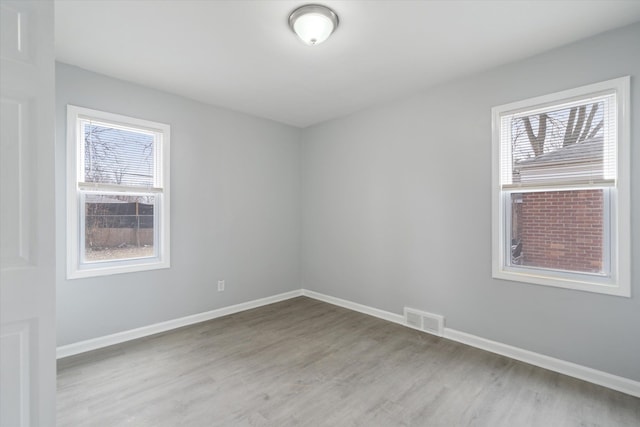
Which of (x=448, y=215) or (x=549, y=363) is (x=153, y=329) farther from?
(x=549, y=363)

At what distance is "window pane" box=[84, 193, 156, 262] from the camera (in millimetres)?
2861

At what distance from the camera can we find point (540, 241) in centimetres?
259

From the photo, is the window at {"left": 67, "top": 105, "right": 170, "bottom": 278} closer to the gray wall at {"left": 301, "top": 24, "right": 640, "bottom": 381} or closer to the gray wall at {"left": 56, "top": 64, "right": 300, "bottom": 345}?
the gray wall at {"left": 56, "top": 64, "right": 300, "bottom": 345}

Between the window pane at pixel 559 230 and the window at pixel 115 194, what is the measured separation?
3.62 meters

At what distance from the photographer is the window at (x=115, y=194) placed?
2.72 m

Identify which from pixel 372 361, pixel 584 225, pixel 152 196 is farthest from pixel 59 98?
pixel 584 225

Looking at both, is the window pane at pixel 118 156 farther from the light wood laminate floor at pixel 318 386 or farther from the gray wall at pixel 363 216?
the light wood laminate floor at pixel 318 386

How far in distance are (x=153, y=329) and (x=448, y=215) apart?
11.2 ft

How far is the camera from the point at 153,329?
3.18 metres

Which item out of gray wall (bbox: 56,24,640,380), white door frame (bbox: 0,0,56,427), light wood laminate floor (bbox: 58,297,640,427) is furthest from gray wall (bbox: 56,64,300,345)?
white door frame (bbox: 0,0,56,427)

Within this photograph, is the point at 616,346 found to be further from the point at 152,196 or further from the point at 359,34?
the point at 152,196

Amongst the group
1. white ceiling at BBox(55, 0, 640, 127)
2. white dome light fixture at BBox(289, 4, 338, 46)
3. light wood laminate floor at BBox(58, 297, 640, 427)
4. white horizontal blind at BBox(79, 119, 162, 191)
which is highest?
white ceiling at BBox(55, 0, 640, 127)

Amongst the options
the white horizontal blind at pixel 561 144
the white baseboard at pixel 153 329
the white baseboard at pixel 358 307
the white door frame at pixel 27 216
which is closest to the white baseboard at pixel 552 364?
the white baseboard at pixel 358 307

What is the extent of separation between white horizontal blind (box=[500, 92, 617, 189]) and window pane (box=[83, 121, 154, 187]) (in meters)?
3.64
